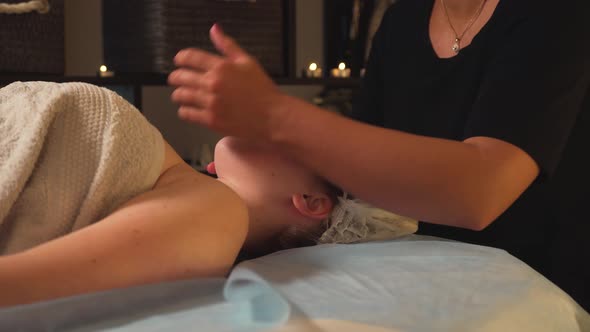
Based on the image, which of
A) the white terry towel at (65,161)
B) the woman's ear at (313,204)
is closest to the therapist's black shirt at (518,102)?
the woman's ear at (313,204)

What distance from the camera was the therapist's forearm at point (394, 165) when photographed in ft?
2.41

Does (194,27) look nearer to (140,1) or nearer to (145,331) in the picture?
(140,1)

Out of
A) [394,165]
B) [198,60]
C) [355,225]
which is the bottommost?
[355,225]

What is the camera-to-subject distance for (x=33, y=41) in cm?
166

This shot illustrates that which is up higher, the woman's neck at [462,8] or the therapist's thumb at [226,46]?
the woman's neck at [462,8]

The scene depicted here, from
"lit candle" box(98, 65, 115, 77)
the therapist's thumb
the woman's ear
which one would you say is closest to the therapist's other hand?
the therapist's thumb

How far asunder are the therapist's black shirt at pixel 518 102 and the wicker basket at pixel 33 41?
829 mm

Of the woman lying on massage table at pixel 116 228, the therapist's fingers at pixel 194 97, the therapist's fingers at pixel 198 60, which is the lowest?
the woman lying on massage table at pixel 116 228

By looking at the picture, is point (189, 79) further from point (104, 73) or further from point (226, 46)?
point (104, 73)

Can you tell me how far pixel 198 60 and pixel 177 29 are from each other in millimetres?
1144

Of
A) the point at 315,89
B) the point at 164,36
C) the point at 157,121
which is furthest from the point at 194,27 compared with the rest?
the point at 315,89

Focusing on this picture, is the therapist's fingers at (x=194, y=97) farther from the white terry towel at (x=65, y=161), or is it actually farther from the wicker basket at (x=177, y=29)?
the wicker basket at (x=177, y=29)

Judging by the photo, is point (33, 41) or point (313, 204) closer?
point (313, 204)

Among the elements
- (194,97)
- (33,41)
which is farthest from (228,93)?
(33,41)
